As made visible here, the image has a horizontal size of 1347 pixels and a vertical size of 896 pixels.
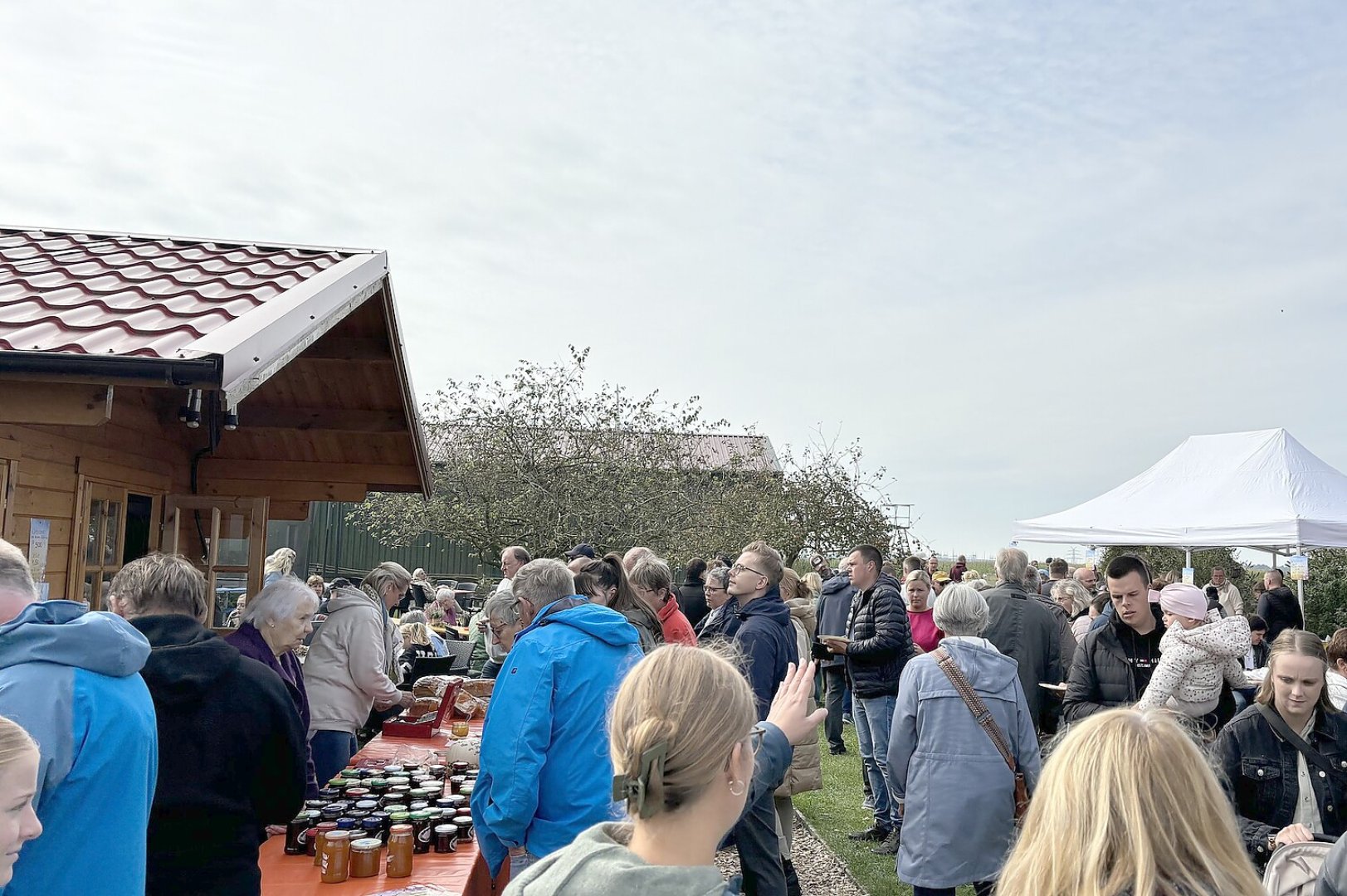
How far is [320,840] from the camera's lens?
3348mm

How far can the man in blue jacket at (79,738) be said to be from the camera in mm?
2301

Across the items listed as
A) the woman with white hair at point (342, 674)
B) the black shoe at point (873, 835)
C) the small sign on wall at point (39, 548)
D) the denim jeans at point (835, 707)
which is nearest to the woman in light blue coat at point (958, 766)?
the black shoe at point (873, 835)

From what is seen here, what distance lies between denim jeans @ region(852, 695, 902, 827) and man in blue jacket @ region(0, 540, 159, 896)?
200 inches

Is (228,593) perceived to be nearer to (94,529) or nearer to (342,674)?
(94,529)

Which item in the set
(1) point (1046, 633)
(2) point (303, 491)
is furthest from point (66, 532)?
(1) point (1046, 633)

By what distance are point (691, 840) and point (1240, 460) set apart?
12526 mm

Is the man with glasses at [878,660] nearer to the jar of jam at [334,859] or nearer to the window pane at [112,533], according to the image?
the jar of jam at [334,859]

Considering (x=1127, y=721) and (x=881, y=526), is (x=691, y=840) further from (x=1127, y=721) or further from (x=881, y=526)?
(x=881, y=526)

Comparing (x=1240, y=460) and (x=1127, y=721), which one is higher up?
(x=1240, y=460)

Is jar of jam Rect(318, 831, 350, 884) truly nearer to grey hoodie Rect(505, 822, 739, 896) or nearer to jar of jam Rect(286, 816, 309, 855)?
jar of jam Rect(286, 816, 309, 855)

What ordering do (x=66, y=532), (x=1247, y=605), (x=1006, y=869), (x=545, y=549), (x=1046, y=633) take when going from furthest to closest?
(x=1247, y=605) → (x=545, y=549) → (x=1046, y=633) → (x=66, y=532) → (x=1006, y=869)

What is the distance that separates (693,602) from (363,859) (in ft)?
20.3

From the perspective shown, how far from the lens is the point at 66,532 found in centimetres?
482

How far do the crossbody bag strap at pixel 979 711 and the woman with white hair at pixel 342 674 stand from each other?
3.06 m
